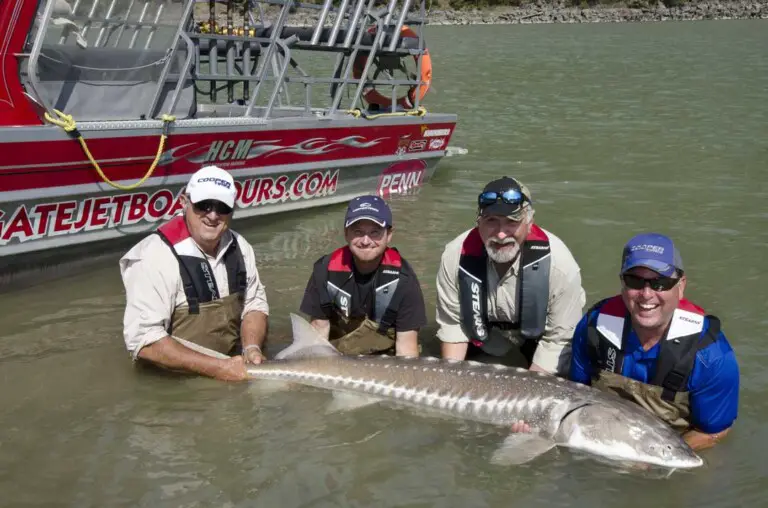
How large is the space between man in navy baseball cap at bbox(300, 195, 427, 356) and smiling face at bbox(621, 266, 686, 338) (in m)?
1.45

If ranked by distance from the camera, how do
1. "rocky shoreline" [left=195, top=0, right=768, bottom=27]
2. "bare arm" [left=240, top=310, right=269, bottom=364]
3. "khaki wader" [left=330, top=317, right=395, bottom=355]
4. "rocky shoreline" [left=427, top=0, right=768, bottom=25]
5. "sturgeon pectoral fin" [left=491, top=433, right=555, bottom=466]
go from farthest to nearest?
"rocky shoreline" [left=195, top=0, right=768, bottom=27], "rocky shoreline" [left=427, top=0, right=768, bottom=25], "khaki wader" [left=330, top=317, right=395, bottom=355], "bare arm" [left=240, top=310, right=269, bottom=364], "sturgeon pectoral fin" [left=491, top=433, right=555, bottom=466]

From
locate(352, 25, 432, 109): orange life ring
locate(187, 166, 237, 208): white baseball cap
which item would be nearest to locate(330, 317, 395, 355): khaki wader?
locate(187, 166, 237, 208): white baseball cap

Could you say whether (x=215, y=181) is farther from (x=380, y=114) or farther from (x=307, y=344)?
(x=380, y=114)

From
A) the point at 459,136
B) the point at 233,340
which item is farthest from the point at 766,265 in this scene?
the point at 459,136

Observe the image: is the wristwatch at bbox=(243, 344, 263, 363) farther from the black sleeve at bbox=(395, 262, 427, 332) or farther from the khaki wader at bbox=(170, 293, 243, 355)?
the black sleeve at bbox=(395, 262, 427, 332)

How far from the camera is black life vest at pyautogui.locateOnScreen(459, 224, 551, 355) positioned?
4.55 m

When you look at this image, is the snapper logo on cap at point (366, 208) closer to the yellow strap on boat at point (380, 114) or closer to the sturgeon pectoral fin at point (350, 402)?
the sturgeon pectoral fin at point (350, 402)

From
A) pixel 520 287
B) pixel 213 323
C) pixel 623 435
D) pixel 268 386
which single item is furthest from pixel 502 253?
pixel 213 323

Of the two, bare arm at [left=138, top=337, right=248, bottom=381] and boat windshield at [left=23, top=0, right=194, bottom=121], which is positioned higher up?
boat windshield at [left=23, top=0, right=194, bottom=121]

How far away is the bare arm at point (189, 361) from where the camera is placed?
4.69 meters

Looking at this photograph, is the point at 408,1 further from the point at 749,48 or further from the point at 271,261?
the point at 749,48

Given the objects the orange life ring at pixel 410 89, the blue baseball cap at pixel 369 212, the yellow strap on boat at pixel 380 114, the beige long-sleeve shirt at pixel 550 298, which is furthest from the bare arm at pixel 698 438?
the orange life ring at pixel 410 89

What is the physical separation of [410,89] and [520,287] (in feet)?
18.1

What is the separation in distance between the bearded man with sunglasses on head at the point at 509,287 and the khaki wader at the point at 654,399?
2.05 feet
